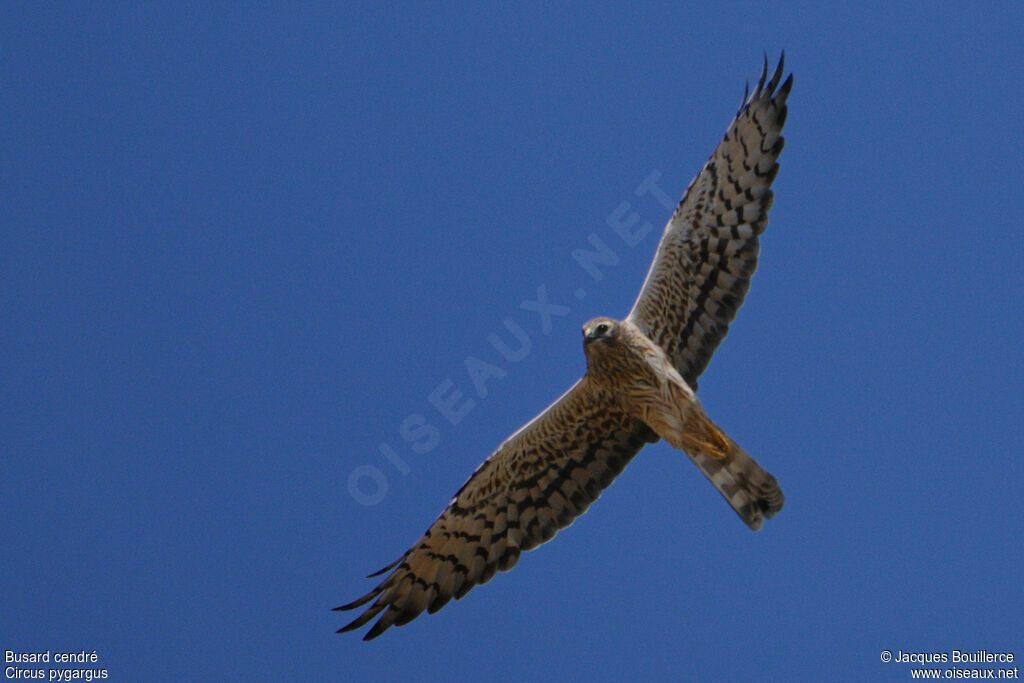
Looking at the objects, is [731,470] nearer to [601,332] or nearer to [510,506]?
[601,332]

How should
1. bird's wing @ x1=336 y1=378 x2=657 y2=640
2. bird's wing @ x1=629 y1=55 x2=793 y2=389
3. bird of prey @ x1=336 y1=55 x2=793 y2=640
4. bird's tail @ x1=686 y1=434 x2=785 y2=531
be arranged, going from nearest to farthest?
bird's tail @ x1=686 y1=434 x2=785 y2=531, bird of prey @ x1=336 y1=55 x2=793 y2=640, bird's wing @ x1=629 y1=55 x2=793 y2=389, bird's wing @ x1=336 y1=378 x2=657 y2=640

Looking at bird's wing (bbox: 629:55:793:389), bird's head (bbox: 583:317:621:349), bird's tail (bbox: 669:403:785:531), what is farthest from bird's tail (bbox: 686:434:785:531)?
bird's head (bbox: 583:317:621:349)

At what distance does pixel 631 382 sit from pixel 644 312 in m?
0.55

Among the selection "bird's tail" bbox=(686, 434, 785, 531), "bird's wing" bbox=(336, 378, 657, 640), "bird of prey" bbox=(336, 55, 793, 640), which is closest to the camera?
"bird's tail" bbox=(686, 434, 785, 531)

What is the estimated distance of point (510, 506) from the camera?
835 cm

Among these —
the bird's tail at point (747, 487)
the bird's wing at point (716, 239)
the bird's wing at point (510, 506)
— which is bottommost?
the bird's tail at point (747, 487)

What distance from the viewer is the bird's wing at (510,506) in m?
8.20

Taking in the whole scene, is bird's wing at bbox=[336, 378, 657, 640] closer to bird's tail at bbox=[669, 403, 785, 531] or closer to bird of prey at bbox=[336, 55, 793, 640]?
bird of prey at bbox=[336, 55, 793, 640]

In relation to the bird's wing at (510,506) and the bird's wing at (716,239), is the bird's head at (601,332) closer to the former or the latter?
the bird's wing at (716,239)

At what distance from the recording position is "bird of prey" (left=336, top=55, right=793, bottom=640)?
7656 millimetres

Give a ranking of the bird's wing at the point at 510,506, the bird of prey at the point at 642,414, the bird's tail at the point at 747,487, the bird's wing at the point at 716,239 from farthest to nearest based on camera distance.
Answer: the bird's wing at the point at 510,506 < the bird's wing at the point at 716,239 < the bird of prey at the point at 642,414 < the bird's tail at the point at 747,487

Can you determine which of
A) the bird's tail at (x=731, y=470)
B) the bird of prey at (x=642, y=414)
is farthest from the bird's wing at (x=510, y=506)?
the bird's tail at (x=731, y=470)

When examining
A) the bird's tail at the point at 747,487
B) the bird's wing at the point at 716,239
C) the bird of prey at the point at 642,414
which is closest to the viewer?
the bird's tail at the point at 747,487

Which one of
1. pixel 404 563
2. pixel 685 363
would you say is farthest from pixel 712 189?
pixel 404 563
